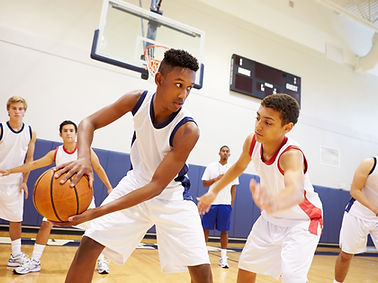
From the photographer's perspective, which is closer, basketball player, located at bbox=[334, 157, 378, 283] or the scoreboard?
basketball player, located at bbox=[334, 157, 378, 283]

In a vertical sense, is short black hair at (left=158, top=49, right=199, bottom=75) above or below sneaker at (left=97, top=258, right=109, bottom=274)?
above

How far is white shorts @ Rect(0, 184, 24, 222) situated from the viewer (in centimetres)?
362

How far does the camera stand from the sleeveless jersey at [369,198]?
3.29m

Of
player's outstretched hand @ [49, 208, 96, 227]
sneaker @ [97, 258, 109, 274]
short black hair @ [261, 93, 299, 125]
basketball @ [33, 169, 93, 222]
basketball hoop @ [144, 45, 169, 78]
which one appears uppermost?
basketball hoop @ [144, 45, 169, 78]

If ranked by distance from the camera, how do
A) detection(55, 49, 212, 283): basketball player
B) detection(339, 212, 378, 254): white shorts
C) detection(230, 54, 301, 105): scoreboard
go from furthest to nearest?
1. detection(230, 54, 301, 105): scoreboard
2. detection(339, 212, 378, 254): white shorts
3. detection(55, 49, 212, 283): basketball player

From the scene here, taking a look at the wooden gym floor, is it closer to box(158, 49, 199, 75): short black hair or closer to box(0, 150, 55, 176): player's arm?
box(0, 150, 55, 176): player's arm

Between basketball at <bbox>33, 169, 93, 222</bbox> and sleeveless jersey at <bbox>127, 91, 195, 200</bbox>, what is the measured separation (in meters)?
0.58

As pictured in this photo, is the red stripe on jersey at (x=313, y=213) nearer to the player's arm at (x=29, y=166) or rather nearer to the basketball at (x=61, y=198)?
the basketball at (x=61, y=198)

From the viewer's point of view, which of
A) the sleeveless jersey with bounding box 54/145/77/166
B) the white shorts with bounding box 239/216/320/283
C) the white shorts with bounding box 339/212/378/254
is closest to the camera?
the white shorts with bounding box 239/216/320/283

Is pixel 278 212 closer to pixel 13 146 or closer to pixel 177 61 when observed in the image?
pixel 177 61

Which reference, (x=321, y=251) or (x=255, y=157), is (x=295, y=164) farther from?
(x=321, y=251)

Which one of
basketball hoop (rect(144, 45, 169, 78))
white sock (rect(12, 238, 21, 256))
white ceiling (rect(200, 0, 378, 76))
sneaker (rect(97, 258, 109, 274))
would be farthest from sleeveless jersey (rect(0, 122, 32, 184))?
white ceiling (rect(200, 0, 378, 76))

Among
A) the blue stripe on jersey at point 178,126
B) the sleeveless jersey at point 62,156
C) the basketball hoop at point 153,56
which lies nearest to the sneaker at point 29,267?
the sleeveless jersey at point 62,156

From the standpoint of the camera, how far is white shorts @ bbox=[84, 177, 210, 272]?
1.86 metres
